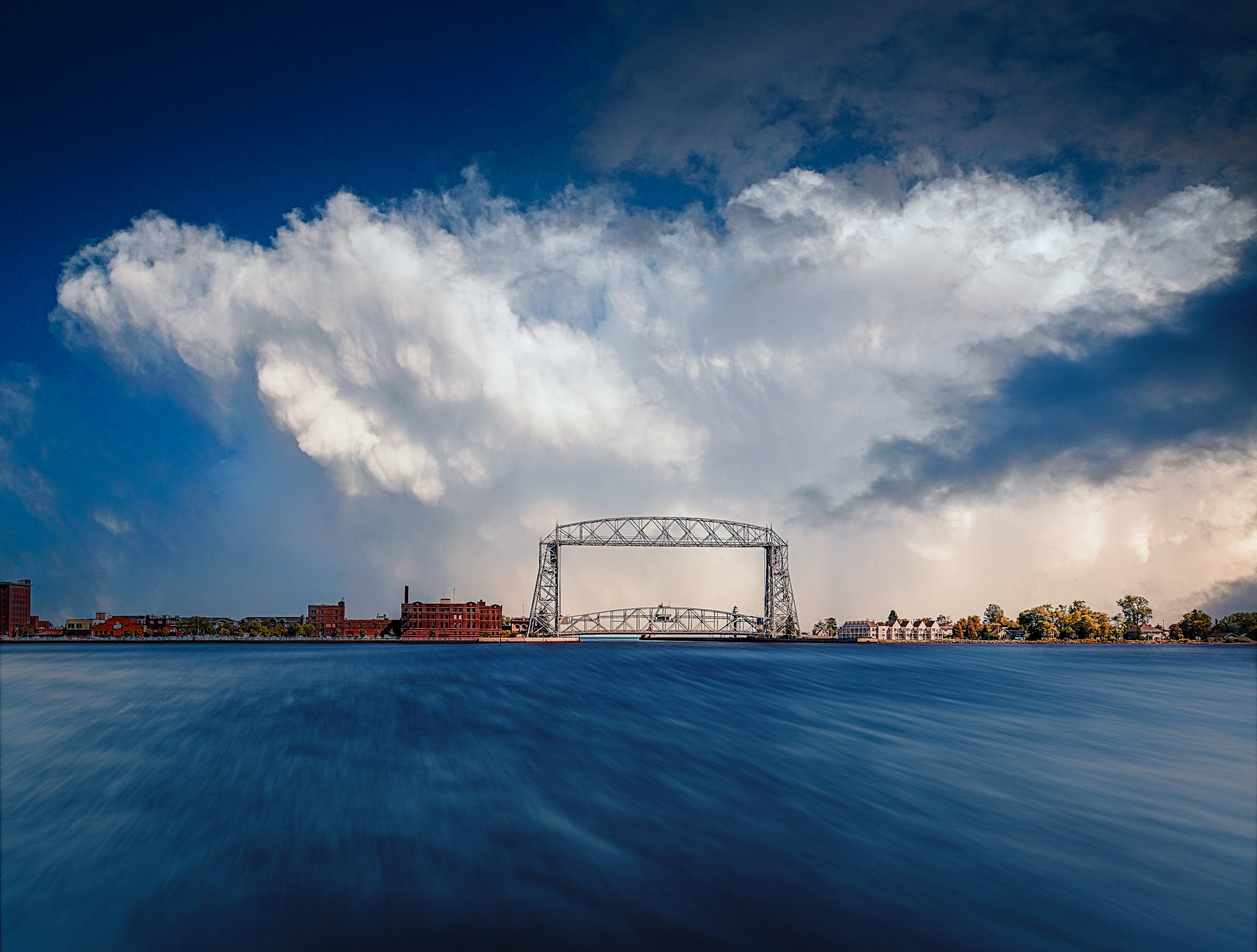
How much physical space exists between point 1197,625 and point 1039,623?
3713 centimetres

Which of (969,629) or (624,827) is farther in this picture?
(969,629)

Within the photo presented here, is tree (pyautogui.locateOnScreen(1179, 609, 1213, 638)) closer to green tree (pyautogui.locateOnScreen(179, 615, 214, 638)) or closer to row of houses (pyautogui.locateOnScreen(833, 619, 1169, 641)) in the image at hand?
row of houses (pyautogui.locateOnScreen(833, 619, 1169, 641))

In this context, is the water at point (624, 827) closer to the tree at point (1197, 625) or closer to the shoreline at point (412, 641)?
the shoreline at point (412, 641)

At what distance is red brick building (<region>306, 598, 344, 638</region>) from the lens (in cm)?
15500

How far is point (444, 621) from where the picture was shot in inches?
5758

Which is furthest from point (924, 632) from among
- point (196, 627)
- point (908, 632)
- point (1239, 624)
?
point (196, 627)

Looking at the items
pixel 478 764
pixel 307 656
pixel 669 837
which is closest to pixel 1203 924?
pixel 669 837

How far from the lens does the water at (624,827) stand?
8.83 metres

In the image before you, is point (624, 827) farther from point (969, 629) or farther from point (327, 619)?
point (969, 629)

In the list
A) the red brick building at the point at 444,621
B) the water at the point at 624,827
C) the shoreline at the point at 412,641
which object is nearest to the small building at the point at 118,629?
the shoreline at the point at 412,641

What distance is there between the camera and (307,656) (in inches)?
3120

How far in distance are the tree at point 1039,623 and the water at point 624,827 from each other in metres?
156

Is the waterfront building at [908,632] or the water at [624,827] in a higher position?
the water at [624,827]

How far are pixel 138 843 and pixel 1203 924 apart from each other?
1628cm
